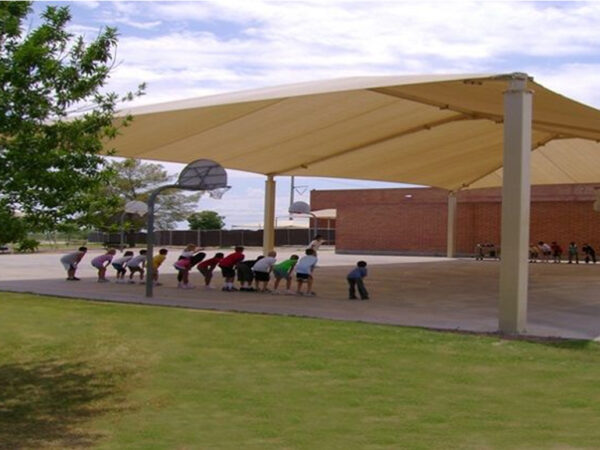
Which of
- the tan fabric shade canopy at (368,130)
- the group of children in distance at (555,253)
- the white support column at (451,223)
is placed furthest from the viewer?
the white support column at (451,223)

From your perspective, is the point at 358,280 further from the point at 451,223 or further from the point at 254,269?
the point at 451,223

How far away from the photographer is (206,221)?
71.2 meters

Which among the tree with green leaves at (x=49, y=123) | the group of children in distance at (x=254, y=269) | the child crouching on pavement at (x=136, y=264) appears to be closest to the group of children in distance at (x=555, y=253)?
the group of children in distance at (x=254, y=269)

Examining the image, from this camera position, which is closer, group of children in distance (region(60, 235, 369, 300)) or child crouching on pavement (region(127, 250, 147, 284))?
group of children in distance (region(60, 235, 369, 300))

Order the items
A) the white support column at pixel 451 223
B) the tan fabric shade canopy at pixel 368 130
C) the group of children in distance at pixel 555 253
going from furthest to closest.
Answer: the white support column at pixel 451 223 → the group of children in distance at pixel 555 253 → the tan fabric shade canopy at pixel 368 130

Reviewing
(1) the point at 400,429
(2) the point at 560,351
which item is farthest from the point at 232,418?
(2) the point at 560,351

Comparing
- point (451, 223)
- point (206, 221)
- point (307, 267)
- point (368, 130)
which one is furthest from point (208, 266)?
point (206, 221)

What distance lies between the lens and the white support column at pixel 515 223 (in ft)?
39.9

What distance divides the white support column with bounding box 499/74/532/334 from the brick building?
2676 centimetres

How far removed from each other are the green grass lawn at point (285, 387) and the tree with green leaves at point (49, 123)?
6.59 feet

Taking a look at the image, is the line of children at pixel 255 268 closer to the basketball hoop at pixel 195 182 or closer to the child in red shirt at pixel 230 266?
the child in red shirt at pixel 230 266

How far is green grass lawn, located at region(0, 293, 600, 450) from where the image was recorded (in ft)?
22.5

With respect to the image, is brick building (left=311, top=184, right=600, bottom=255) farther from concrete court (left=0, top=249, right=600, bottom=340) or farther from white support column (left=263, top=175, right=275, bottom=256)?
white support column (left=263, top=175, right=275, bottom=256)

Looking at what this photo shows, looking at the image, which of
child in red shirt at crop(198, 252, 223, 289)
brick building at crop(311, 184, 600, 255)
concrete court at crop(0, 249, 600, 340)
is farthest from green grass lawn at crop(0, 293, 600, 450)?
brick building at crop(311, 184, 600, 255)
